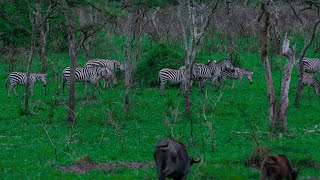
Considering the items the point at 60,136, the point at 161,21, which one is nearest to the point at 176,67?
the point at 60,136

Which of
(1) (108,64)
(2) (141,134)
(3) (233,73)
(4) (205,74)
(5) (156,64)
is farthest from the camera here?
(1) (108,64)

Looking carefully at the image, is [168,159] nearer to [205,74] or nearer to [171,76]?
[171,76]

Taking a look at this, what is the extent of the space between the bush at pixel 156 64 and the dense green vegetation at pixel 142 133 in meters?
1.53

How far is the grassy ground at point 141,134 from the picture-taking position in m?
13.9

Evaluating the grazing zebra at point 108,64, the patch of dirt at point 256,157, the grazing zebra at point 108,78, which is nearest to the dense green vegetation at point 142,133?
the patch of dirt at point 256,157

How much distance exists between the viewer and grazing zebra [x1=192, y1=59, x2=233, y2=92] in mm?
28673

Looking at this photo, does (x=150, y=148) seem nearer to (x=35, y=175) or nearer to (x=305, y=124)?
(x=35, y=175)

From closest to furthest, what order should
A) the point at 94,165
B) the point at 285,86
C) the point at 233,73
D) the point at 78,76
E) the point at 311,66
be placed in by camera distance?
the point at 94,165, the point at 285,86, the point at 78,76, the point at 233,73, the point at 311,66

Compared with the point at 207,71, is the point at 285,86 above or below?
below

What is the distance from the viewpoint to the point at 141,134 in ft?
62.3

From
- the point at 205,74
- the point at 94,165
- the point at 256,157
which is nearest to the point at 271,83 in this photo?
the point at 256,157

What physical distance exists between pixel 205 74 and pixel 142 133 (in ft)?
33.7

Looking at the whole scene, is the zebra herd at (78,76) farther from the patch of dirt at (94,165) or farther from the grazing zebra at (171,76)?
the patch of dirt at (94,165)

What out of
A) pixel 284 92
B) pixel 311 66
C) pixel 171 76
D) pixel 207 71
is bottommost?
pixel 284 92
